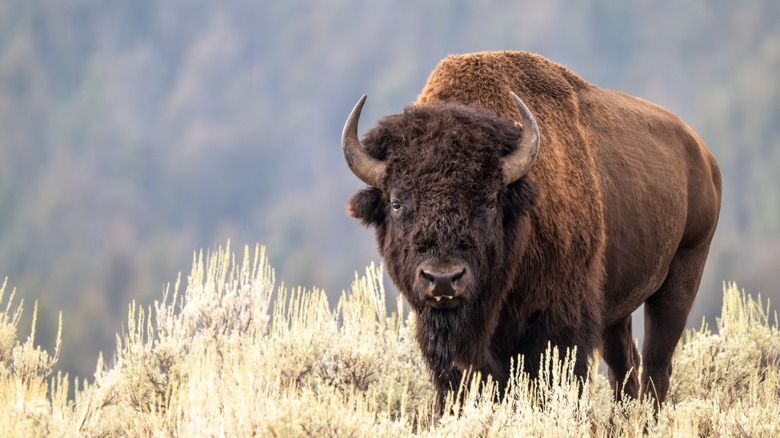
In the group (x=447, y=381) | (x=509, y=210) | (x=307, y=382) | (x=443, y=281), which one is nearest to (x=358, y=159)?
(x=509, y=210)

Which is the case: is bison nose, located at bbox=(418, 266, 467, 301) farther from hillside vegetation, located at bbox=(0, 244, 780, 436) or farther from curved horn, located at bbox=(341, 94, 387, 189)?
curved horn, located at bbox=(341, 94, 387, 189)

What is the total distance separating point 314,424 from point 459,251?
4.33ft

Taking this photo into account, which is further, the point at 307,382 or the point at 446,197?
the point at 307,382

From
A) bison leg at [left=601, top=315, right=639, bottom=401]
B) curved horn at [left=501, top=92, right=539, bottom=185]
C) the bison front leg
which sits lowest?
the bison front leg

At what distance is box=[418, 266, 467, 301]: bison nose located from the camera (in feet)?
16.3

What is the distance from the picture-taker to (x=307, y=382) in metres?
6.78

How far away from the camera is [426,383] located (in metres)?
7.21

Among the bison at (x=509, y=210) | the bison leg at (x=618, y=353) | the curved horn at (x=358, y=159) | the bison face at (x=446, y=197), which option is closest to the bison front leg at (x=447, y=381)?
the bison at (x=509, y=210)

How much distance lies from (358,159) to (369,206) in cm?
31

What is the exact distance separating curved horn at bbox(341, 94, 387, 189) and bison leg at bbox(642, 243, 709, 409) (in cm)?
354

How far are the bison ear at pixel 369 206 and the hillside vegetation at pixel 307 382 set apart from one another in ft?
3.47

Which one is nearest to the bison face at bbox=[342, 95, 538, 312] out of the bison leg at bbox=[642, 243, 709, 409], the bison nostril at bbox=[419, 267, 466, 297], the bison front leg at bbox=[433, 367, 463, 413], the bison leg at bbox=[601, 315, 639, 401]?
the bison nostril at bbox=[419, 267, 466, 297]

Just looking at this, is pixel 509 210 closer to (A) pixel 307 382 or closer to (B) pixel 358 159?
(B) pixel 358 159

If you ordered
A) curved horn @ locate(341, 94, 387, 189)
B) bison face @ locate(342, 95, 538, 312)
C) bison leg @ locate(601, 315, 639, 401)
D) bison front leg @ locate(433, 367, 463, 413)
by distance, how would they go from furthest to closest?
1. bison leg @ locate(601, 315, 639, 401)
2. bison front leg @ locate(433, 367, 463, 413)
3. curved horn @ locate(341, 94, 387, 189)
4. bison face @ locate(342, 95, 538, 312)
